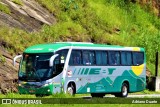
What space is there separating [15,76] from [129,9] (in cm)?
2494

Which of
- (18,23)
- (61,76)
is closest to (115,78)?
(61,76)

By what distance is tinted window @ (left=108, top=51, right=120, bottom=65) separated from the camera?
31856mm

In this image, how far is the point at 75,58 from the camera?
28859 mm

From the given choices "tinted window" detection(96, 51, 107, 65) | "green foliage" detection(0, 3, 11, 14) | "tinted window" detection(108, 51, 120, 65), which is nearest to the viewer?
"tinted window" detection(96, 51, 107, 65)

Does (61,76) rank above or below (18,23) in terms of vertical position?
below

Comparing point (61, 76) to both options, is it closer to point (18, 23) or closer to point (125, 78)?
point (125, 78)

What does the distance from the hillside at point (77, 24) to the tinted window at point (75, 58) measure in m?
3.61

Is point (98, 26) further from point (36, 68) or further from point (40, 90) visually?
point (40, 90)

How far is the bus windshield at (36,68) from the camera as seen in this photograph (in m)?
27.4

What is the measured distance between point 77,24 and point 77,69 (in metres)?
14.7

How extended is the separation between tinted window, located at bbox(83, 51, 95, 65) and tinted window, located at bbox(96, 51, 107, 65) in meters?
0.42

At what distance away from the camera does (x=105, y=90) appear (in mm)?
31812

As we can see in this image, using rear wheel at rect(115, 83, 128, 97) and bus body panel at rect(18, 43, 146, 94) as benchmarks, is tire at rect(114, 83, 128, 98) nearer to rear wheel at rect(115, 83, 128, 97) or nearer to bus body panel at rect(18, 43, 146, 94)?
rear wheel at rect(115, 83, 128, 97)

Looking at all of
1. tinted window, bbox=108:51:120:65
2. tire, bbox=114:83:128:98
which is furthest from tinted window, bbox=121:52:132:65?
tire, bbox=114:83:128:98
